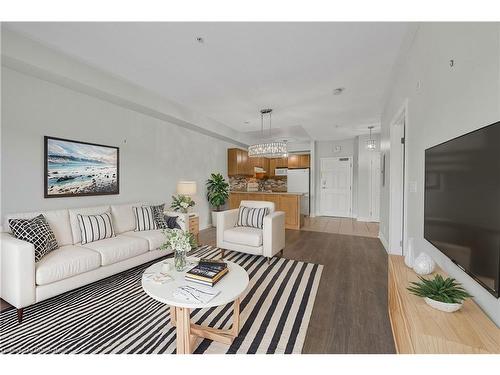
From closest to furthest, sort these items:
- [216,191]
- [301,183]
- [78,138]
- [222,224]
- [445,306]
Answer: [445,306] < [78,138] < [222,224] < [216,191] < [301,183]

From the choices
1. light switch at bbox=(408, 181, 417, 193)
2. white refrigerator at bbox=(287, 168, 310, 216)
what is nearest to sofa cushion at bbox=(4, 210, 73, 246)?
light switch at bbox=(408, 181, 417, 193)

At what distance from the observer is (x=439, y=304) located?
1100mm

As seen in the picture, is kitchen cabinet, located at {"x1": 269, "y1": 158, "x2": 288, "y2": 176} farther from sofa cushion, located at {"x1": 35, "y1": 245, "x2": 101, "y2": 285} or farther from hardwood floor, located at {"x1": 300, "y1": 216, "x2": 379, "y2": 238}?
sofa cushion, located at {"x1": 35, "y1": 245, "x2": 101, "y2": 285}

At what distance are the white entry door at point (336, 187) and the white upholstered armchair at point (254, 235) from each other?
4.47 m

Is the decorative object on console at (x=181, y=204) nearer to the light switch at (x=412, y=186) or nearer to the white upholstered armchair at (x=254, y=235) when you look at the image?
the white upholstered armchair at (x=254, y=235)

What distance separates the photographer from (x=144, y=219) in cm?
333

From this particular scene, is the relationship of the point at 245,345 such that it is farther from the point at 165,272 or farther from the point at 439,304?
the point at 439,304

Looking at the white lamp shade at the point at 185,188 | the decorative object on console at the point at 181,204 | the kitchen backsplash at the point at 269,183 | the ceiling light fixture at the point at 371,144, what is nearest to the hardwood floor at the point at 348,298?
the decorative object on console at the point at 181,204

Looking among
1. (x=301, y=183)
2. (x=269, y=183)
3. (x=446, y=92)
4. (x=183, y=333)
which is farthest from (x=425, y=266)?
(x=269, y=183)

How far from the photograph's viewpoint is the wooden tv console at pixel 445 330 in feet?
2.92

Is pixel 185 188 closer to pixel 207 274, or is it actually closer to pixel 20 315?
pixel 20 315

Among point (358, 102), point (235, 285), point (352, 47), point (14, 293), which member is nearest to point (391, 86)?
point (358, 102)

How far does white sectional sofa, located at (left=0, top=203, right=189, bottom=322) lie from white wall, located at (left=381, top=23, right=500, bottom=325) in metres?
3.09

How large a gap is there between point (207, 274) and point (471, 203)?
5.39 ft
